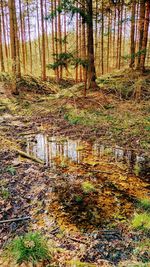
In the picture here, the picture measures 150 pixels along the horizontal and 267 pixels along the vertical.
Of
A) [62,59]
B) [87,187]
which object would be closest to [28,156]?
[87,187]

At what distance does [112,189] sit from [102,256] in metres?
1.72

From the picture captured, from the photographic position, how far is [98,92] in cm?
1134

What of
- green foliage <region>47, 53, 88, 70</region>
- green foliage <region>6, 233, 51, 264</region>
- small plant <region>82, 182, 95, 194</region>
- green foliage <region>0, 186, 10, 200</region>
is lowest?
small plant <region>82, 182, 95, 194</region>

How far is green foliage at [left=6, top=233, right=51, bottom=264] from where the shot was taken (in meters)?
2.77

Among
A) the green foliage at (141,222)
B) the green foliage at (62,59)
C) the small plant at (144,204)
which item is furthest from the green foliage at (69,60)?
the green foliage at (141,222)

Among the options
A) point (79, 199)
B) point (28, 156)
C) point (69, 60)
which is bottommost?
point (79, 199)

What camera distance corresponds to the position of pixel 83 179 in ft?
16.0

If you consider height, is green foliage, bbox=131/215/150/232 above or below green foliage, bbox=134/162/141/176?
above

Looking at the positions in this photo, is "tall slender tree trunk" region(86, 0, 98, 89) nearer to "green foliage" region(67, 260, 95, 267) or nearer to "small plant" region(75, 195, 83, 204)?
"small plant" region(75, 195, 83, 204)

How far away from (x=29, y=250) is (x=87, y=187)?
6.40ft

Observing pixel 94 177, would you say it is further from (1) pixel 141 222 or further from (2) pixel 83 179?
(1) pixel 141 222

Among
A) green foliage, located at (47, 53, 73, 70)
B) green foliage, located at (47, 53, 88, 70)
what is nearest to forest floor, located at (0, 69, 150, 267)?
green foliage, located at (47, 53, 88, 70)

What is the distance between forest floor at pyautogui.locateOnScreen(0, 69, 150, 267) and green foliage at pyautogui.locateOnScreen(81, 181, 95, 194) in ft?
0.06

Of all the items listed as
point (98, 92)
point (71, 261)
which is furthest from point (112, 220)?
point (98, 92)
